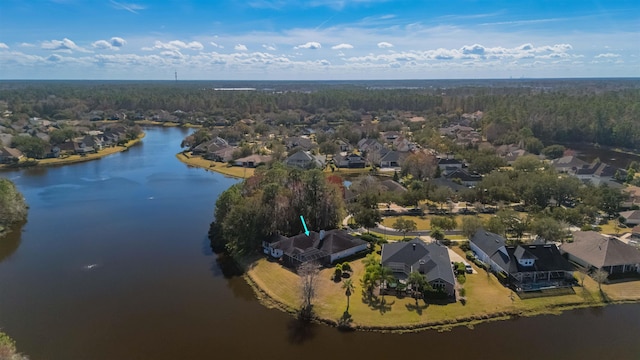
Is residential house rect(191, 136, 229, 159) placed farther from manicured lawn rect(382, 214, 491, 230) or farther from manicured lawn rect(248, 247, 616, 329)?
manicured lawn rect(248, 247, 616, 329)

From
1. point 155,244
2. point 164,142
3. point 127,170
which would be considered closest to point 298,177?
point 155,244

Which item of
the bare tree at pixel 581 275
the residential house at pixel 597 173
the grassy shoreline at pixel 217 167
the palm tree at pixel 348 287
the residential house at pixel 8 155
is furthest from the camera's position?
the residential house at pixel 8 155

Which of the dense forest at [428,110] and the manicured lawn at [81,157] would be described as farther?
the dense forest at [428,110]

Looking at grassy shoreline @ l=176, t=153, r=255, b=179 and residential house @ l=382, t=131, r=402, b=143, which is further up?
residential house @ l=382, t=131, r=402, b=143

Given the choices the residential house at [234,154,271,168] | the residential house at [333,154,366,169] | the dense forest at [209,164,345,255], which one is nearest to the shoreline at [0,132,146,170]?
the residential house at [234,154,271,168]

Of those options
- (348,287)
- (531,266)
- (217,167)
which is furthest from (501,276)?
(217,167)

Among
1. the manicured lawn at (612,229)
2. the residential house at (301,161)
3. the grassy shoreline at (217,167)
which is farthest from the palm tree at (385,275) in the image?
the residential house at (301,161)

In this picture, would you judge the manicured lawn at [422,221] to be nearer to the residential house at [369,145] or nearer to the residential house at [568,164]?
the residential house at [568,164]

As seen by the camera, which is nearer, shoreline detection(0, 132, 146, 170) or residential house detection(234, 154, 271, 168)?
shoreline detection(0, 132, 146, 170)
